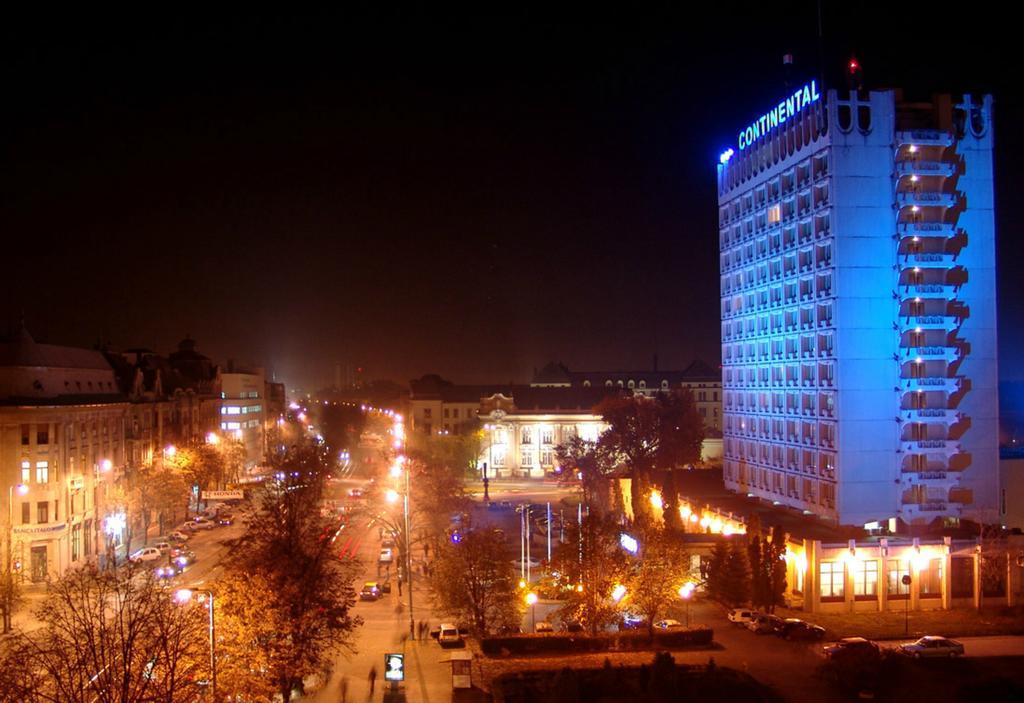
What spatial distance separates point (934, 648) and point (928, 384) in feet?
61.1

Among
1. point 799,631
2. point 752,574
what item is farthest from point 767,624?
point 752,574

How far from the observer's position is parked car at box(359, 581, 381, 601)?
4931 centimetres

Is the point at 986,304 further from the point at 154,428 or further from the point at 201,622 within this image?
the point at 154,428

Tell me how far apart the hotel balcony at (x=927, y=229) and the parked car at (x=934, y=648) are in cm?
2340

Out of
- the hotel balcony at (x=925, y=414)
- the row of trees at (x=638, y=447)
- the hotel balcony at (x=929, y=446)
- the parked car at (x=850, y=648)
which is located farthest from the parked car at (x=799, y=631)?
the row of trees at (x=638, y=447)

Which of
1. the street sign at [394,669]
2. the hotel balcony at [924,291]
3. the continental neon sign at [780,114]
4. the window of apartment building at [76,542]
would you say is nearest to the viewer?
the street sign at [394,669]

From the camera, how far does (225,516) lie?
77562 millimetres

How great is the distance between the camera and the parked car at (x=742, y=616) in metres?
44.6

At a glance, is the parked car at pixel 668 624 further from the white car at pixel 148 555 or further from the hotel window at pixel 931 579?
the white car at pixel 148 555

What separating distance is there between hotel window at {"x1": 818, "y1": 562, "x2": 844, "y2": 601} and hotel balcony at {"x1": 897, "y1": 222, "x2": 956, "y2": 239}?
18986 mm

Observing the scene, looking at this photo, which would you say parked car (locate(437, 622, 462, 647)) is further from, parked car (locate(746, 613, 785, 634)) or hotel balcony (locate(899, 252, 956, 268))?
hotel balcony (locate(899, 252, 956, 268))

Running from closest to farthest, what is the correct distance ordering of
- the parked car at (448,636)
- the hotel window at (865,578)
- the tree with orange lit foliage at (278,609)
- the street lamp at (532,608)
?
the tree with orange lit foliage at (278,609)
the parked car at (448,636)
the street lamp at (532,608)
the hotel window at (865,578)

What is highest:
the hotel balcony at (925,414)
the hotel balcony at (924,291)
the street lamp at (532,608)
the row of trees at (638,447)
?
the hotel balcony at (924,291)

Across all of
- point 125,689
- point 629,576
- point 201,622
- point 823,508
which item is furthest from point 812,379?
point 125,689
